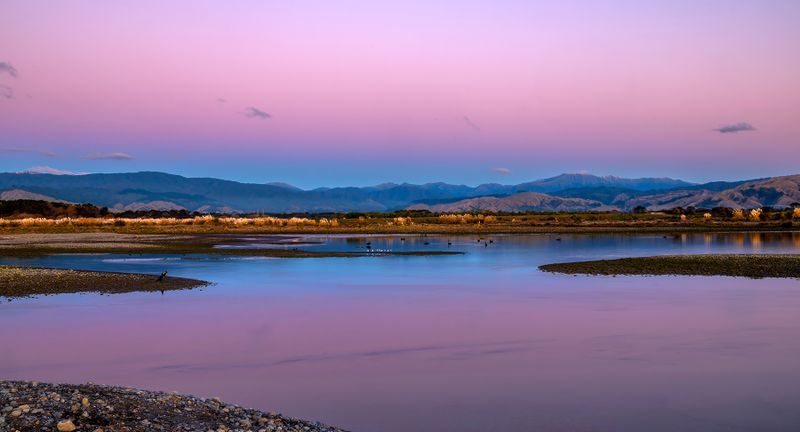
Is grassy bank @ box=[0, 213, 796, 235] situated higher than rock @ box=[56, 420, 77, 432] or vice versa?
grassy bank @ box=[0, 213, 796, 235]

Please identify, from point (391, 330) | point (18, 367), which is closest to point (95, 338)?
point (18, 367)

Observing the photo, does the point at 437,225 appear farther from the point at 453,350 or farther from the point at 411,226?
the point at 453,350

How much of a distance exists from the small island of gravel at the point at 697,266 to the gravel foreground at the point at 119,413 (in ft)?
80.1

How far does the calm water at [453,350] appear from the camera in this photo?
1102cm

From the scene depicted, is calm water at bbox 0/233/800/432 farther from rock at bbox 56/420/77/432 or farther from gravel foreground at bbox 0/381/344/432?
rock at bbox 56/420/77/432

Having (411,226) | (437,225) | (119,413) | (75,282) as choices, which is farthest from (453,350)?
(437,225)

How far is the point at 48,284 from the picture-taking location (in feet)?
85.4

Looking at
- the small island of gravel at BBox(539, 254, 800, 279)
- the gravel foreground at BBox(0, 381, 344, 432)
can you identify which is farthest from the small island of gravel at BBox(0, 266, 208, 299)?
the small island of gravel at BBox(539, 254, 800, 279)

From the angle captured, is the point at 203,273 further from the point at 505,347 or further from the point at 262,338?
the point at 505,347

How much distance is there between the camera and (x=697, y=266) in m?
32.7

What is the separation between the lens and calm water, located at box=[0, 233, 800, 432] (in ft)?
36.1

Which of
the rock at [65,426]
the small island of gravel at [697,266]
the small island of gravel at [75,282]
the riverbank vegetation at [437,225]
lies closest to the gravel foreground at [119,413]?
the rock at [65,426]

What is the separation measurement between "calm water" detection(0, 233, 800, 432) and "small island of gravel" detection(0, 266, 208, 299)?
4.72ft

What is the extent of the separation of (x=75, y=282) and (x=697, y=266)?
25.4 meters
